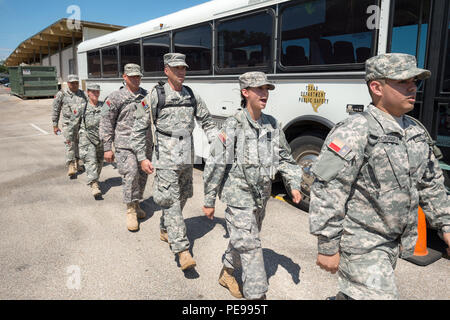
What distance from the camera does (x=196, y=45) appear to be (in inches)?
262

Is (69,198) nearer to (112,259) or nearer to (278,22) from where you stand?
(112,259)

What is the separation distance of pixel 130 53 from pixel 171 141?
598 cm

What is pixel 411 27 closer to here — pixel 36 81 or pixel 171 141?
pixel 171 141

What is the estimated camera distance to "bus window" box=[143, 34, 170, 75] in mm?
7516

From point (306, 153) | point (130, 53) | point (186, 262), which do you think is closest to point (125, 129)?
point (186, 262)

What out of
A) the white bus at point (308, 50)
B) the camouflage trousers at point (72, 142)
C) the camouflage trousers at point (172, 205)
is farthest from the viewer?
the camouflage trousers at point (72, 142)

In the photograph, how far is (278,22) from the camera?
5.11m

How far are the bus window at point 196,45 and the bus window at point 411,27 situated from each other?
3.21m

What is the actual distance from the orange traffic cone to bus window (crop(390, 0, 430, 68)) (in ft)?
6.13

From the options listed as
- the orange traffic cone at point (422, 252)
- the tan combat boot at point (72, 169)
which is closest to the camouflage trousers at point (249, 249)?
the orange traffic cone at point (422, 252)

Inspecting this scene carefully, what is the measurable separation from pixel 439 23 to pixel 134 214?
13.9 feet

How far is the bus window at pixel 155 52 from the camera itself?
7516 mm

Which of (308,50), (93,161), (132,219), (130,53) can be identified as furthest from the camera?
(130,53)

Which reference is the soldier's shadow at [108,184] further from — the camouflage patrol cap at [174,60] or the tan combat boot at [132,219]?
the camouflage patrol cap at [174,60]
